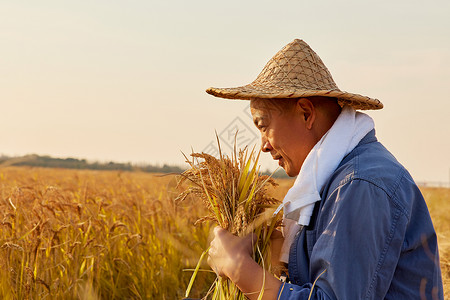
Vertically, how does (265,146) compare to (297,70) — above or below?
below

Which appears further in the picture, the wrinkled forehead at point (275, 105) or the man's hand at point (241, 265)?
the wrinkled forehead at point (275, 105)

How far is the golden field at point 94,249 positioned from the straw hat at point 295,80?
2.41 feet

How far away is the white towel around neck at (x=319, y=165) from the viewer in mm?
1820

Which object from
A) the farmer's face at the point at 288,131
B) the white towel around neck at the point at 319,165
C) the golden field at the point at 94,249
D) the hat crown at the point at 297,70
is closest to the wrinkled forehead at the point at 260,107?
the farmer's face at the point at 288,131

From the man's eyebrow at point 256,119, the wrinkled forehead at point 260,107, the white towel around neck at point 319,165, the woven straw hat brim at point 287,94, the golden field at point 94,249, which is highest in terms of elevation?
the woven straw hat brim at point 287,94

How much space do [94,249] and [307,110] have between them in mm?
2474

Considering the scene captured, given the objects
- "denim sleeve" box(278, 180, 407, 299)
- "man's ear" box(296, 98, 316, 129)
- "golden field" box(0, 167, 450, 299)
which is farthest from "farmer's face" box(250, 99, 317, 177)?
"golden field" box(0, 167, 450, 299)

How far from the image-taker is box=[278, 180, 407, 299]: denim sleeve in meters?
1.58

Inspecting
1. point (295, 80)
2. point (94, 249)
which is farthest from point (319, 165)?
point (94, 249)

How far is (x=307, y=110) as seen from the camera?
1.92 metres

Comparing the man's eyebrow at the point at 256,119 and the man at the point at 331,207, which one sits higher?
the man's eyebrow at the point at 256,119

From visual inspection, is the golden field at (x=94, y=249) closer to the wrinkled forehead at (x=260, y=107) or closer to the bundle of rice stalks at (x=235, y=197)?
the bundle of rice stalks at (x=235, y=197)

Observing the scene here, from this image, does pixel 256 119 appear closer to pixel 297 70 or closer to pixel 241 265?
pixel 297 70

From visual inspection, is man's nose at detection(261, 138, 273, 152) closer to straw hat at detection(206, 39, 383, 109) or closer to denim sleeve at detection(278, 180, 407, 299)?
straw hat at detection(206, 39, 383, 109)
